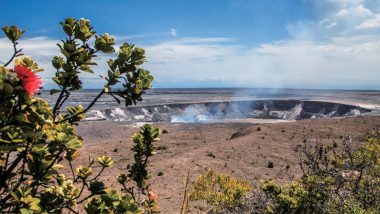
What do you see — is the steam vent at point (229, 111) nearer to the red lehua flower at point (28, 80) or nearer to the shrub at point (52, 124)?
the shrub at point (52, 124)

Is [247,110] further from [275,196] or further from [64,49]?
[64,49]

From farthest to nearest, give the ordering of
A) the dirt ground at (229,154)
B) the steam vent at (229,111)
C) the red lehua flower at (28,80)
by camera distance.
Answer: the steam vent at (229,111) < the dirt ground at (229,154) < the red lehua flower at (28,80)

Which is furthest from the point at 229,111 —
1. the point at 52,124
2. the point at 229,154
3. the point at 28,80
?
the point at 28,80

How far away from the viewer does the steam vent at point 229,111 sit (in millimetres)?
60000

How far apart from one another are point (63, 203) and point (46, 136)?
0.49 meters

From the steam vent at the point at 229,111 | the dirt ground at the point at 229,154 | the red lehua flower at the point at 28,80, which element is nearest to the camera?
the red lehua flower at the point at 28,80

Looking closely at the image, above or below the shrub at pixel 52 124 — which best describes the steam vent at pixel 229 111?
below

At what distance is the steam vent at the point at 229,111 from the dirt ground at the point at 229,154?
74.1 ft

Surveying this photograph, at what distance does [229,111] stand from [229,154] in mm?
48150

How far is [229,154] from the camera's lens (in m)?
23.2

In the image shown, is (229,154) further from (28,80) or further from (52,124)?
(28,80)

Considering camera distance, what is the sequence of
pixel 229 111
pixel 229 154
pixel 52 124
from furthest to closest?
pixel 229 111
pixel 229 154
pixel 52 124

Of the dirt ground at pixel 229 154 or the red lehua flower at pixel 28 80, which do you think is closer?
the red lehua flower at pixel 28 80

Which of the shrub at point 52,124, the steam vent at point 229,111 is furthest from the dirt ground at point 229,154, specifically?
the steam vent at point 229,111
